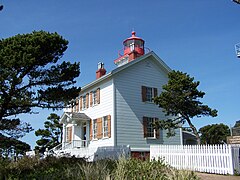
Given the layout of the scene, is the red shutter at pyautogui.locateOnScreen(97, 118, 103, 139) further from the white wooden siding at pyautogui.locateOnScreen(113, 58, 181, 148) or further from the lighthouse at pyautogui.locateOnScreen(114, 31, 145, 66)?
the lighthouse at pyautogui.locateOnScreen(114, 31, 145, 66)

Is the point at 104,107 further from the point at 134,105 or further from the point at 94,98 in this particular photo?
the point at 134,105

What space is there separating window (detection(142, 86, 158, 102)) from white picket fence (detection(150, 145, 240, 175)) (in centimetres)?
638

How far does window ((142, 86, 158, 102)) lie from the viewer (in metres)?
20.0

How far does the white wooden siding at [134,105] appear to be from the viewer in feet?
60.2

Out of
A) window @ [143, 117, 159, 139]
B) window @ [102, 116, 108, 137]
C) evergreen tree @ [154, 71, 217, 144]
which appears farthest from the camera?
window @ [143, 117, 159, 139]

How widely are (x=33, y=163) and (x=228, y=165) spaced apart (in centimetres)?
816

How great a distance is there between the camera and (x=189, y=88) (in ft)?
51.7

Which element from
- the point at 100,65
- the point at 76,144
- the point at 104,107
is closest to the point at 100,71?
the point at 100,65

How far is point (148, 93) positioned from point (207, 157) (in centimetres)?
935

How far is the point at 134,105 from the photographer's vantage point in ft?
63.3

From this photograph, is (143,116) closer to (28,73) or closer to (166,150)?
(166,150)

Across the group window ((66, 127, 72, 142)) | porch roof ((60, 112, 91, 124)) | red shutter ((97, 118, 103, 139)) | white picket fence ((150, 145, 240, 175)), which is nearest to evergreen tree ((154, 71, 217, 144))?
white picket fence ((150, 145, 240, 175))

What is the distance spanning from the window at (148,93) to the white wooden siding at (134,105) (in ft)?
0.86

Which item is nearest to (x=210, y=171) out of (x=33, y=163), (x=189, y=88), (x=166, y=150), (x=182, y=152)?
(x=182, y=152)
